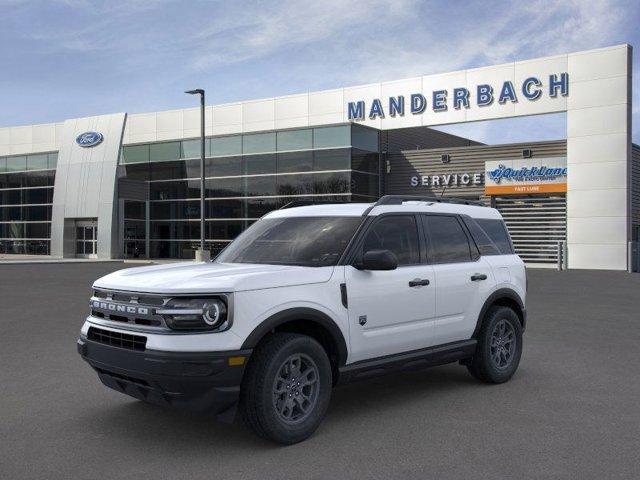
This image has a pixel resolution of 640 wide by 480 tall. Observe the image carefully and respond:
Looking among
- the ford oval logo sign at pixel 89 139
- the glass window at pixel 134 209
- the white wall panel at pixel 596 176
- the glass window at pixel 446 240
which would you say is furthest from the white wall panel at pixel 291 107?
the glass window at pixel 446 240

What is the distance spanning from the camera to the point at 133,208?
39.7 m

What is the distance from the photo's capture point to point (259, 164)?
3481cm

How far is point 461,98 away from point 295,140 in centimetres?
851

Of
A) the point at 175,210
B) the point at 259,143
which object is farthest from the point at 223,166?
the point at 175,210

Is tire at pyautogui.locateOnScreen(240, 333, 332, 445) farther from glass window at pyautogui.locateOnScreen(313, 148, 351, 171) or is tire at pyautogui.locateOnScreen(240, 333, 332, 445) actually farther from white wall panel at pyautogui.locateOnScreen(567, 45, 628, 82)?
glass window at pyautogui.locateOnScreen(313, 148, 351, 171)

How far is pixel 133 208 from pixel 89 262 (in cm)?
595

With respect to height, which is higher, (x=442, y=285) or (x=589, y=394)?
(x=442, y=285)

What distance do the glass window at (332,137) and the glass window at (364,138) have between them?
0.30 m

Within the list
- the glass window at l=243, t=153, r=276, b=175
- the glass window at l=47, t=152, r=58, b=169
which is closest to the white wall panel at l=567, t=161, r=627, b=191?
the glass window at l=243, t=153, r=276, b=175

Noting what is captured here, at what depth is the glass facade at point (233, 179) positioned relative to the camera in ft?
106

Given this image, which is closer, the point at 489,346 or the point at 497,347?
the point at 489,346

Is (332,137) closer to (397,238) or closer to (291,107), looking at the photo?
(291,107)

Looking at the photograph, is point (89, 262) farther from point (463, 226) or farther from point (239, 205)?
point (463, 226)

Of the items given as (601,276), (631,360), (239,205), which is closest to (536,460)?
(631,360)
